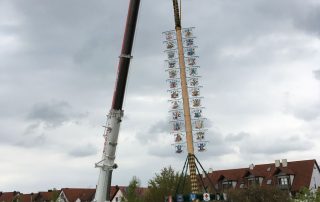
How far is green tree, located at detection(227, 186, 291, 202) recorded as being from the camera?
7762cm

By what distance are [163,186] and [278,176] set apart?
1477 inches

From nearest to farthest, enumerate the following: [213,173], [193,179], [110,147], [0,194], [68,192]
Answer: [110,147]
[193,179]
[213,173]
[68,192]
[0,194]

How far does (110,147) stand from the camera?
3250cm

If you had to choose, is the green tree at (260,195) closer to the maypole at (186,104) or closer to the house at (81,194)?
the maypole at (186,104)

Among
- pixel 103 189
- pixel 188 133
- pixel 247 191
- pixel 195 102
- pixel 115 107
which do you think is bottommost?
pixel 103 189

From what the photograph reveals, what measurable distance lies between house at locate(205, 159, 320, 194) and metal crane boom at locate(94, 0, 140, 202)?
67692mm

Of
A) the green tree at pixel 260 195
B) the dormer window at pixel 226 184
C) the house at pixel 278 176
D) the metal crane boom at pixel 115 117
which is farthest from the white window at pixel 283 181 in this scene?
the metal crane boom at pixel 115 117

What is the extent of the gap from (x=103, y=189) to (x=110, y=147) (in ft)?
9.56

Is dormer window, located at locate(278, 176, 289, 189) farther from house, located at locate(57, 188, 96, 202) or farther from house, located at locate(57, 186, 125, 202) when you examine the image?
house, located at locate(57, 188, 96, 202)

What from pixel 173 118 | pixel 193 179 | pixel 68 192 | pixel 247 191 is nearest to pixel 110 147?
pixel 193 179

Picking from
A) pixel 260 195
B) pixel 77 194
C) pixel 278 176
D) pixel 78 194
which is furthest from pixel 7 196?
pixel 260 195

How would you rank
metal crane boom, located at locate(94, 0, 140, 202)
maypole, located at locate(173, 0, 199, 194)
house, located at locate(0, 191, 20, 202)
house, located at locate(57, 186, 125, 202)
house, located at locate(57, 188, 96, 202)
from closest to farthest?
metal crane boom, located at locate(94, 0, 140, 202) < maypole, located at locate(173, 0, 199, 194) < house, located at locate(57, 186, 125, 202) < house, located at locate(57, 188, 96, 202) < house, located at locate(0, 191, 20, 202)

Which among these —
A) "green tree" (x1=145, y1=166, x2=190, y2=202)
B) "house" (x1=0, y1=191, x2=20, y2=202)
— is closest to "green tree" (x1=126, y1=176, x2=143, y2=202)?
"green tree" (x1=145, y1=166, x2=190, y2=202)

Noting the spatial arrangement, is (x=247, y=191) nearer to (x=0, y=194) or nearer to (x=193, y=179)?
(x=193, y=179)
